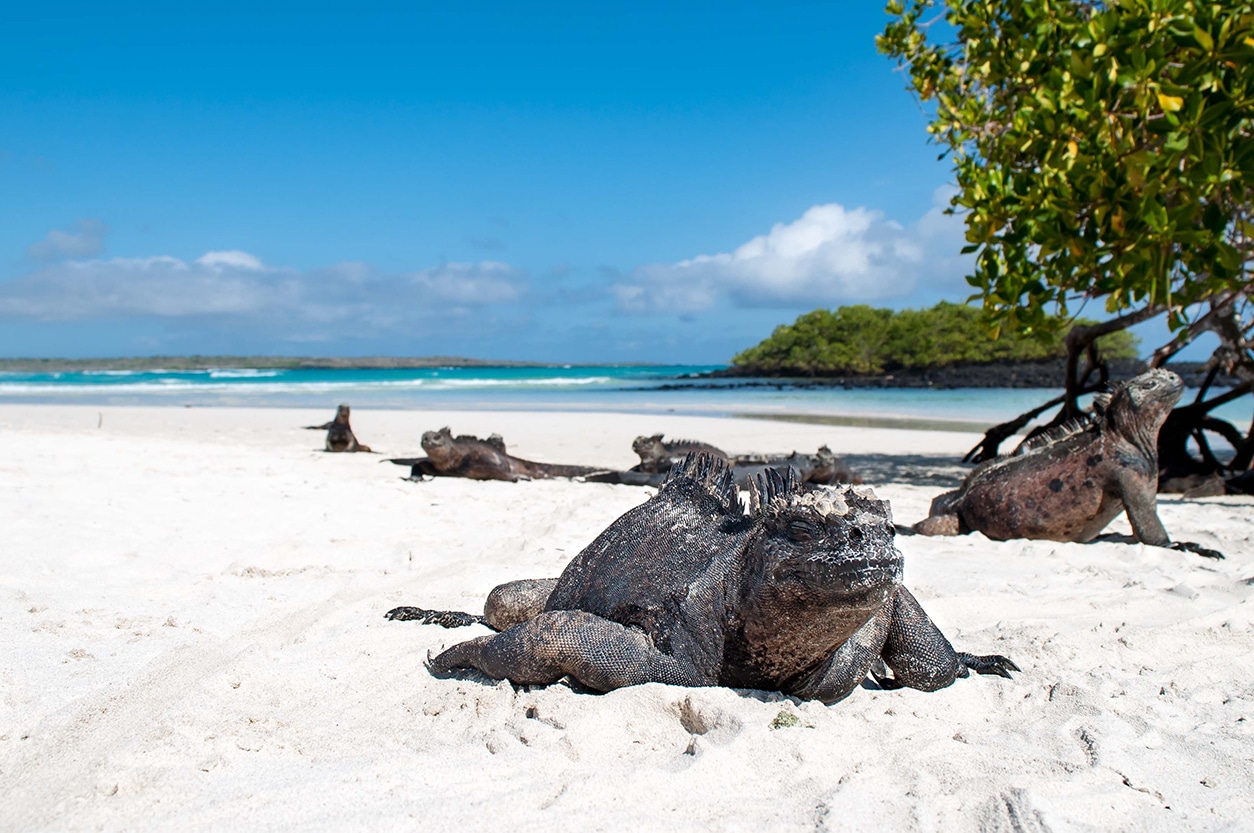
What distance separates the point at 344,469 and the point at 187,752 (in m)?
7.76

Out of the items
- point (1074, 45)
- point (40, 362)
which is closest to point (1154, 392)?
point (1074, 45)

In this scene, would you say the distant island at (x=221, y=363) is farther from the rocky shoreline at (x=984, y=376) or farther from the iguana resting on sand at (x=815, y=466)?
the iguana resting on sand at (x=815, y=466)

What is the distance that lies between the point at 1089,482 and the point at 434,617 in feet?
16.5

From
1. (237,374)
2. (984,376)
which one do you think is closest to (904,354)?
(984,376)

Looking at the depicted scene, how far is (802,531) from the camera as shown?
99.5 inches

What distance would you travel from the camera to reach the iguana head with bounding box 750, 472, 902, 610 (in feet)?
7.89

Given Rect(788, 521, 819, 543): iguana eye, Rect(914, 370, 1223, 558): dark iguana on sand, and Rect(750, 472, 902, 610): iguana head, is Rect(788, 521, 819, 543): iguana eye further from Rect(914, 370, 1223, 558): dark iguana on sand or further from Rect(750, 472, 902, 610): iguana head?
Rect(914, 370, 1223, 558): dark iguana on sand

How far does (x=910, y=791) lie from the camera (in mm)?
2363

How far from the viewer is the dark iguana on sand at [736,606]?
2490mm

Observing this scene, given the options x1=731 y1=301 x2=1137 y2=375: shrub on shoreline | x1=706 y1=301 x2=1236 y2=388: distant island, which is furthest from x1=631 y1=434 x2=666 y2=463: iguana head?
x1=731 y1=301 x2=1137 y2=375: shrub on shoreline

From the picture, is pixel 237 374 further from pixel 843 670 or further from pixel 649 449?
pixel 843 670

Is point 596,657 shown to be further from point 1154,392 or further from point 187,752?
point 1154,392

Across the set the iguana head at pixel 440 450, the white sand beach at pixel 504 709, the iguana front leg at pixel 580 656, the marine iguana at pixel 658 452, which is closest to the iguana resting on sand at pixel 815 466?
the marine iguana at pixel 658 452

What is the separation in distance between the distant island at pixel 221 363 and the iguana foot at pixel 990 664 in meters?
85.5
